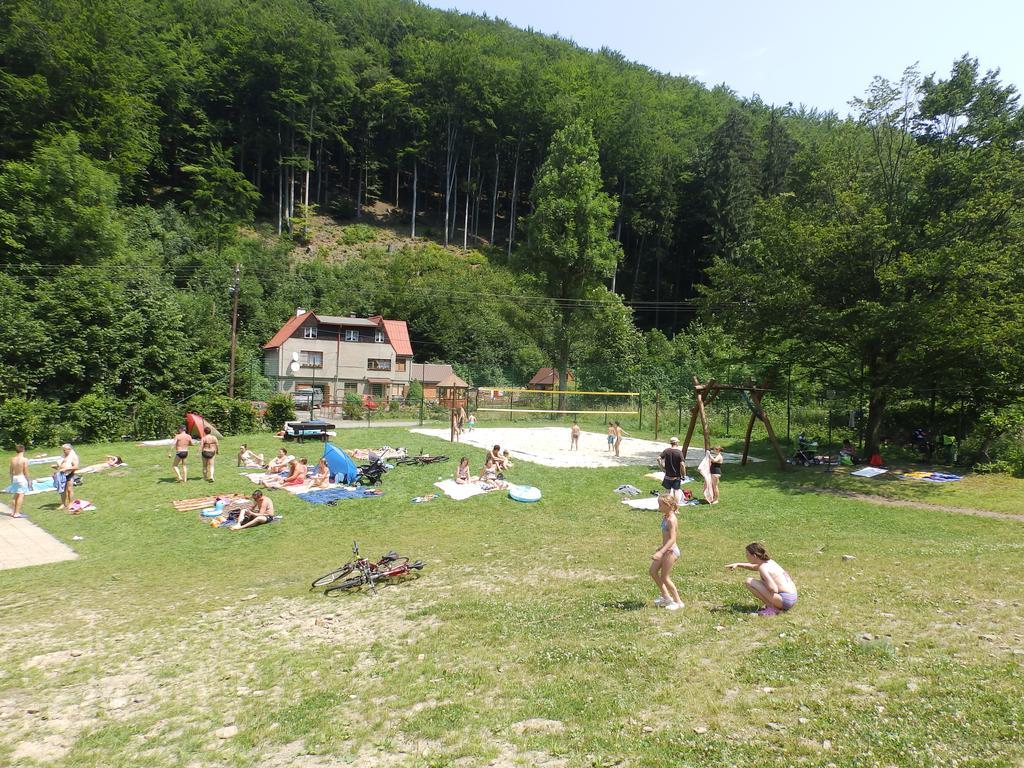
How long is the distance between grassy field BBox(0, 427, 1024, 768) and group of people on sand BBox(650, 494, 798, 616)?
0.82ft

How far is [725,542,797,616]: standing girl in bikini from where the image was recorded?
736 centimetres

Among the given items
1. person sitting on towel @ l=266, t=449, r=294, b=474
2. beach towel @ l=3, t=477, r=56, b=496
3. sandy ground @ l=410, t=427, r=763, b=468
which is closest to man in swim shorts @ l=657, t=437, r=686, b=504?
→ sandy ground @ l=410, t=427, r=763, b=468

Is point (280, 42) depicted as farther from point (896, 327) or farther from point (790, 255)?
point (896, 327)

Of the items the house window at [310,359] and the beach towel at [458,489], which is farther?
the house window at [310,359]

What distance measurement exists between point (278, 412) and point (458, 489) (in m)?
17.1

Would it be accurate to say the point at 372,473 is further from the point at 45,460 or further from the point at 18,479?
the point at 45,460

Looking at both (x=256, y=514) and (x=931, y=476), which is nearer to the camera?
(x=256, y=514)

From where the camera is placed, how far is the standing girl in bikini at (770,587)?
736 centimetres

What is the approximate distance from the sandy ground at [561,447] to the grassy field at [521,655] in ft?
29.9

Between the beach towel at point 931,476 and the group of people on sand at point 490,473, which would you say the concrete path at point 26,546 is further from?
the beach towel at point 931,476

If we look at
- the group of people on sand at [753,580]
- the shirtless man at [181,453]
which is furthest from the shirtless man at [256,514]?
the group of people on sand at [753,580]

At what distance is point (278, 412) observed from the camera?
101ft

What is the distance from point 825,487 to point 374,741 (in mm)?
16625

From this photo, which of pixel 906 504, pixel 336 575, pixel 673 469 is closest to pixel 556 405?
pixel 906 504
